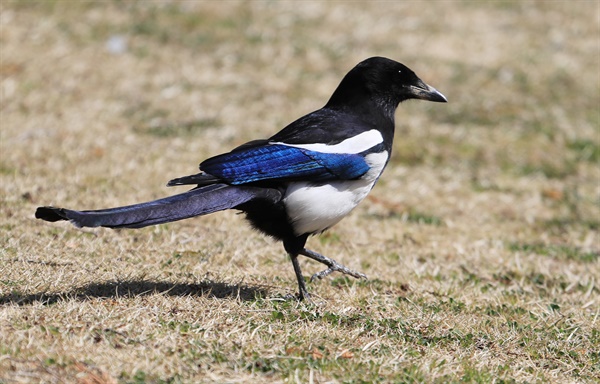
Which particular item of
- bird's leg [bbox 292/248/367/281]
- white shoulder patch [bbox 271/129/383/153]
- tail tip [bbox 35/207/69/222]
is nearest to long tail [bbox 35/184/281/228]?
tail tip [bbox 35/207/69/222]

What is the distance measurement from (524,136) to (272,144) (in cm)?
512

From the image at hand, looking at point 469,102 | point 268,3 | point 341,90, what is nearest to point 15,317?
point 341,90

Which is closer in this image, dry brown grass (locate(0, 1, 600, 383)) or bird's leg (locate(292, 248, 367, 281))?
dry brown grass (locate(0, 1, 600, 383))

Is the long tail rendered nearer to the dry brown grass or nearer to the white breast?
the white breast

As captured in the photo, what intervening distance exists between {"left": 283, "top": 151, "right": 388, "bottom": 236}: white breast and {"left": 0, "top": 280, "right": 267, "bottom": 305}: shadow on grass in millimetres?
413

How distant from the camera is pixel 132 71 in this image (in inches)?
368

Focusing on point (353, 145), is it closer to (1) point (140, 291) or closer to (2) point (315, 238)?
(1) point (140, 291)

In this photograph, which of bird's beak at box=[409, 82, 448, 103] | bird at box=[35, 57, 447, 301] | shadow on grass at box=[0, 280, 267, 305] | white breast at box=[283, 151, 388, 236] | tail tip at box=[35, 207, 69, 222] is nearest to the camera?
tail tip at box=[35, 207, 69, 222]

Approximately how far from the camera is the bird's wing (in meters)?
4.09

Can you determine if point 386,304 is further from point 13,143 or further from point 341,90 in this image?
point 13,143

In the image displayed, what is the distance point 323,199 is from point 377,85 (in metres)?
0.81

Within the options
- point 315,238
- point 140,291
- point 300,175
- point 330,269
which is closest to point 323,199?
point 300,175

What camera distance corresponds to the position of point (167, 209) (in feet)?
12.5

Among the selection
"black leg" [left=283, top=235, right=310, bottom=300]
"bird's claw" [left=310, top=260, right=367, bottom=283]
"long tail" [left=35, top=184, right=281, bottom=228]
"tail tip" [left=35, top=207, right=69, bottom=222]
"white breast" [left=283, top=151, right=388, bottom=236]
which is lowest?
"bird's claw" [left=310, top=260, right=367, bottom=283]
